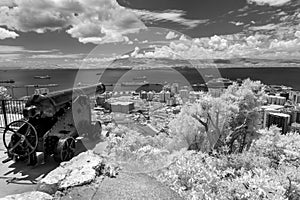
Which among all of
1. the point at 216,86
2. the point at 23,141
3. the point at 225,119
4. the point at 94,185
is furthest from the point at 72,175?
the point at 216,86

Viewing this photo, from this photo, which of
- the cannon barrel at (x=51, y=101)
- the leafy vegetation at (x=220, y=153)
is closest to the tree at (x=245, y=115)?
the leafy vegetation at (x=220, y=153)

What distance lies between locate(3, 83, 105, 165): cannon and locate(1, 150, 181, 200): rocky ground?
2.86ft

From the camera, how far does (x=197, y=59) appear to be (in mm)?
6418

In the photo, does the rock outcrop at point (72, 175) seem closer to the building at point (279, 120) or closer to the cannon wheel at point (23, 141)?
the cannon wheel at point (23, 141)

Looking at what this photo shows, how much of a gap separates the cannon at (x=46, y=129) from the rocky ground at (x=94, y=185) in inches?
34.3

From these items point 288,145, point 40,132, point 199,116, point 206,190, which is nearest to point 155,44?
point 199,116

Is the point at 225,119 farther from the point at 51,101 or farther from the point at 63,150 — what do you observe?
the point at 51,101

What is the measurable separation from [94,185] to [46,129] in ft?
6.37

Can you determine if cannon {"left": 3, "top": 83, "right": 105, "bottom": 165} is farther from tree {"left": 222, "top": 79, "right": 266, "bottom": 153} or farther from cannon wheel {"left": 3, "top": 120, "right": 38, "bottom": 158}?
tree {"left": 222, "top": 79, "right": 266, "bottom": 153}

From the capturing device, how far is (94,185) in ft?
8.69

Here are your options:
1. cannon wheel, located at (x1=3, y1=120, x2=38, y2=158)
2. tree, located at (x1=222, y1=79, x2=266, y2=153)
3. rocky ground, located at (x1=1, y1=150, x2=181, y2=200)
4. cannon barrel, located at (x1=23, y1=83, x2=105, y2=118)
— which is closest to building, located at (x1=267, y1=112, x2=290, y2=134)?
tree, located at (x1=222, y1=79, x2=266, y2=153)

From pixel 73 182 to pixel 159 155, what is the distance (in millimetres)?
1790

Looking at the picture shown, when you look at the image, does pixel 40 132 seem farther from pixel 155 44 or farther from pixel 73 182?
pixel 155 44

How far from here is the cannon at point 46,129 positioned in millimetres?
3600
